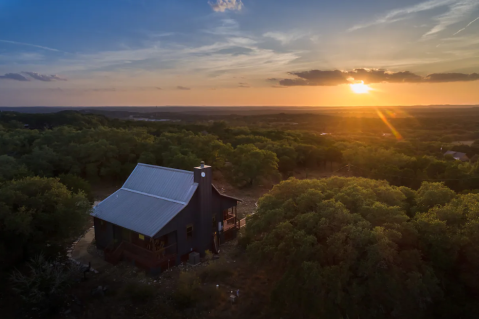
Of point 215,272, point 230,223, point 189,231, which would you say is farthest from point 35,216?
point 230,223

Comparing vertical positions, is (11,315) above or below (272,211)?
below

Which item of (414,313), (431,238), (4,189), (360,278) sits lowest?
(414,313)

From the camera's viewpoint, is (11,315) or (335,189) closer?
(11,315)

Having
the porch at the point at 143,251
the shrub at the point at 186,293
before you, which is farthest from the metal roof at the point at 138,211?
the shrub at the point at 186,293

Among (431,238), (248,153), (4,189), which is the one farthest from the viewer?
(248,153)

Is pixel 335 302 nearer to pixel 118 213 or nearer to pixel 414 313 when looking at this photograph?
pixel 414 313

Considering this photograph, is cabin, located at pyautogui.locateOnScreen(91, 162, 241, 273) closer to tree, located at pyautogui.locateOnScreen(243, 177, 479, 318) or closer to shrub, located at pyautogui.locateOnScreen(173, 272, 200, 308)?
shrub, located at pyautogui.locateOnScreen(173, 272, 200, 308)

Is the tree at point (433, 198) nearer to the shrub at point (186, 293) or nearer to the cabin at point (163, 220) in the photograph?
the cabin at point (163, 220)

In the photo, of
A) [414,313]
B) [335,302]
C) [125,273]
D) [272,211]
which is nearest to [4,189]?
[125,273]

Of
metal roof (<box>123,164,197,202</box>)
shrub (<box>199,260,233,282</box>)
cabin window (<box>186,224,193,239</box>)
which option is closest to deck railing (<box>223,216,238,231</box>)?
cabin window (<box>186,224,193,239</box>)

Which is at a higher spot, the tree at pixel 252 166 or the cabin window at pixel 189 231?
the tree at pixel 252 166
